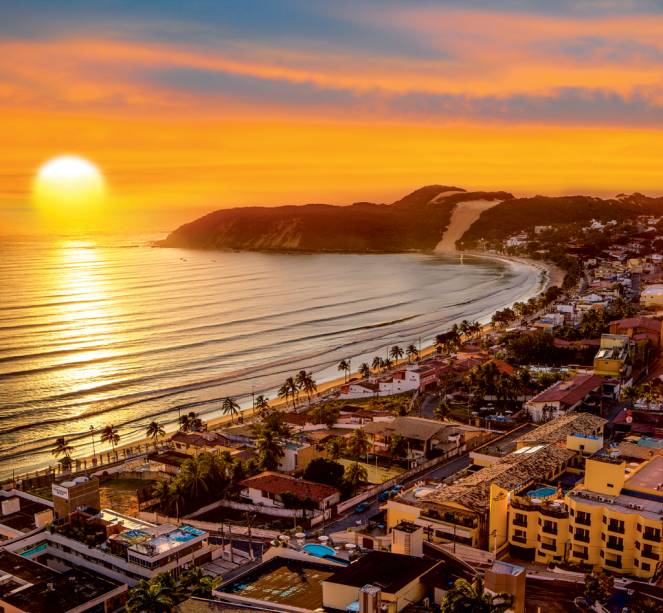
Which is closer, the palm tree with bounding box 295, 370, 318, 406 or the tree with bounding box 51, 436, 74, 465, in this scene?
the tree with bounding box 51, 436, 74, 465

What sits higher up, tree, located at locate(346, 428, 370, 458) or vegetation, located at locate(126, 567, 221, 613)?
vegetation, located at locate(126, 567, 221, 613)

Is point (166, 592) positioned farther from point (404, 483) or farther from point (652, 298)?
point (652, 298)

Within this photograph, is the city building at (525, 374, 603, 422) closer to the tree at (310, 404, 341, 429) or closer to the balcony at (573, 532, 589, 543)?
the tree at (310, 404, 341, 429)

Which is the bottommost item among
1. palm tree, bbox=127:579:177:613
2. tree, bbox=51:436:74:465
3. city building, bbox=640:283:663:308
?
tree, bbox=51:436:74:465

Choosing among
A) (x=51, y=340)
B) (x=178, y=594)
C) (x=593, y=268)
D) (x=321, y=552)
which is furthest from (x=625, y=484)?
(x=593, y=268)

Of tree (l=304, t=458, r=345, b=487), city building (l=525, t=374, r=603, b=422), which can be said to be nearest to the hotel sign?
tree (l=304, t=458, r=345, b=487)

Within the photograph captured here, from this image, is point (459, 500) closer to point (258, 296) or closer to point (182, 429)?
point (182, 429)

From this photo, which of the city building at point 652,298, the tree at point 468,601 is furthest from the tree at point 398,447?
the city building at point 652,298
